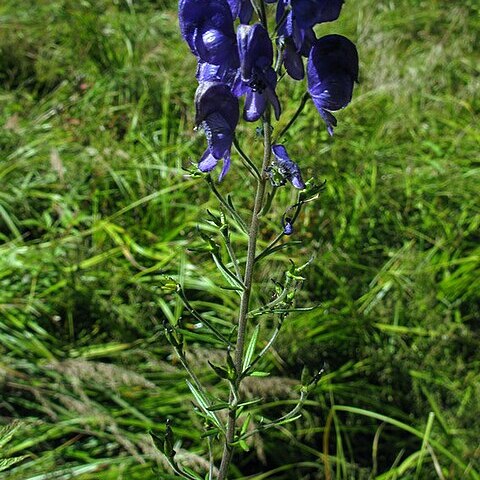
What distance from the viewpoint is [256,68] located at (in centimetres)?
106

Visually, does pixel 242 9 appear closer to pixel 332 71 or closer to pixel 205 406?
pixel 332 71

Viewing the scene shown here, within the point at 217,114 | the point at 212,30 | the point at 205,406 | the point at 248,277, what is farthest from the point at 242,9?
the point at 205,406

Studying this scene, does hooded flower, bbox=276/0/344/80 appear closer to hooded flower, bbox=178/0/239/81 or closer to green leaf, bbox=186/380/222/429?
hooded flower, bbox=178/0/239/81

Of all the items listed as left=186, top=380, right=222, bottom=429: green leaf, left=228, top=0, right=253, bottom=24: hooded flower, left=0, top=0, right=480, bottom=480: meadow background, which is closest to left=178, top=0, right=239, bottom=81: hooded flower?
left=228, top=0, right=253, bottom=24: hooded flower

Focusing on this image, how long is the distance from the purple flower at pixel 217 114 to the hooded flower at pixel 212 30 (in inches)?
1.5

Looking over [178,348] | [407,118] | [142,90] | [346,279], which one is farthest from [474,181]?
[178,348]

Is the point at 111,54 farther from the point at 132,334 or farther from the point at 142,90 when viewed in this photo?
the point at 132,334

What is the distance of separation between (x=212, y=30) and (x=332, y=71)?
Answer: 195 mm

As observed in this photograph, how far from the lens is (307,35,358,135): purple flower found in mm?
1123

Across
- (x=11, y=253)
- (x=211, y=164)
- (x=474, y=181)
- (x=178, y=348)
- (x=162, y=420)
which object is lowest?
(x=474, y=181)

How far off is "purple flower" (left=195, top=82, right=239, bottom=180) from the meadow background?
113 cm

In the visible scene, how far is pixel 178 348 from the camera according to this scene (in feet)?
4.31

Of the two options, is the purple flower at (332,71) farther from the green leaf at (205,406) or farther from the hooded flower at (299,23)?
the green leaf at (205,406)

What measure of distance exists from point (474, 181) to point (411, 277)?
2.56ft
